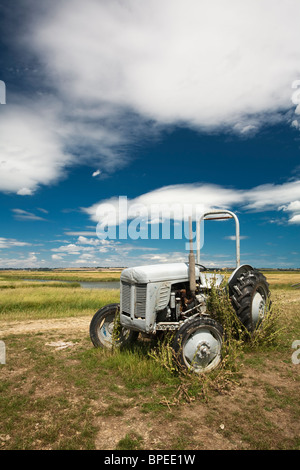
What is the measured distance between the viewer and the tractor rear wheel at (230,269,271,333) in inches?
215

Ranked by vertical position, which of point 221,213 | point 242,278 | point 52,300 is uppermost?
point 221,213

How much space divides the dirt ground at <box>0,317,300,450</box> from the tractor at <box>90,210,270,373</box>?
28.7 inches

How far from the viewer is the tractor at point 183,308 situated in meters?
4.51

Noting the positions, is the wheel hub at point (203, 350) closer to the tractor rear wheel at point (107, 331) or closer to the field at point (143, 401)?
the field at point (143, 401)

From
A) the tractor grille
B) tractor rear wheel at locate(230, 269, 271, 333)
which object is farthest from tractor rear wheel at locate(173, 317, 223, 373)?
tractor rear wheel at locate(230, 269, 271, 333)

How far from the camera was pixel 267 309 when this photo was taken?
6.03 meters

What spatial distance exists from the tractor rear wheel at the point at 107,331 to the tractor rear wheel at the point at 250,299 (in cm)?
210

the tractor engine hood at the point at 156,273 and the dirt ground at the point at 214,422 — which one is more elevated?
the tractor engine hood at the point at 156,273

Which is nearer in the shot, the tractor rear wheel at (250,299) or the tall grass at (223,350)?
the tall grass at (223,350)

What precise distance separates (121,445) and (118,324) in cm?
281

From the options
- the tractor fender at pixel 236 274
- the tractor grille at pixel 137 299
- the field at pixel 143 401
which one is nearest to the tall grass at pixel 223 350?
the field at pixel 143 401

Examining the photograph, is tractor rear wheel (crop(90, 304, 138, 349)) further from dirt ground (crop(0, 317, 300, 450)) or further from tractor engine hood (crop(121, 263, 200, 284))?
dirt ground (crop(0, 317, 300, 450))
